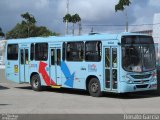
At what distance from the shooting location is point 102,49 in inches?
756

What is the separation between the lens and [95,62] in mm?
19531

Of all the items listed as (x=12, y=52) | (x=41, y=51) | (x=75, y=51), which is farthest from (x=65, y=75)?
(x=12, y=52)

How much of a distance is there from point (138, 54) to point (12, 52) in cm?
922

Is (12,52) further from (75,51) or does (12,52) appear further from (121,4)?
(121,4)

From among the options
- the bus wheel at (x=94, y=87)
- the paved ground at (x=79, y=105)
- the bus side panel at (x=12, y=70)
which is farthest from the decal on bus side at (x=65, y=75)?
the bus side panel at (x=12, y=70)

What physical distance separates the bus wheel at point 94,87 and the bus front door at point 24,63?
561cm

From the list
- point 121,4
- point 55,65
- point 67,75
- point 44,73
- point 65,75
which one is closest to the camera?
point 67,75

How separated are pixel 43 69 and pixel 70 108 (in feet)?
26.2

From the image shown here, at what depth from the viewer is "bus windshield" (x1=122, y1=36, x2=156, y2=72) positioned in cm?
1858

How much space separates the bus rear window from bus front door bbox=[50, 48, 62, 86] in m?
3.48

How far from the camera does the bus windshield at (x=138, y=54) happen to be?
18.6 m

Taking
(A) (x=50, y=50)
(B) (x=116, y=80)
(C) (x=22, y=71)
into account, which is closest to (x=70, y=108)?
(B) (x=116, y=80)

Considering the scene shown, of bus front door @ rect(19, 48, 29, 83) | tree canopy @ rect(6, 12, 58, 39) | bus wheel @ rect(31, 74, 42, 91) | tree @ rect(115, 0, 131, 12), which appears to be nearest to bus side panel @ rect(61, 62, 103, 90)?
bus wheel @ rect(31, 74, 42, 91)

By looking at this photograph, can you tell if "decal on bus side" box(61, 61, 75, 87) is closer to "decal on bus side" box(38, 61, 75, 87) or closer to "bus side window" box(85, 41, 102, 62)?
"decal on bus side" box(38, 61, 75, 87)
